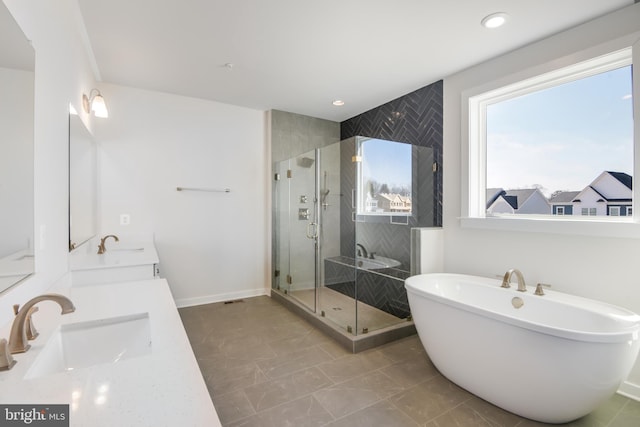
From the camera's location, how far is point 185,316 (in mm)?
3342

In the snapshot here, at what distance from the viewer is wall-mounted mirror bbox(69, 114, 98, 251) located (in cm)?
203

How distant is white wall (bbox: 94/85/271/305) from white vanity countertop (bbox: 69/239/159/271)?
0.92ft

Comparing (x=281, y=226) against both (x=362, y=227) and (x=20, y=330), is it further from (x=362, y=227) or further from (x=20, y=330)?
(x=20, y=330)

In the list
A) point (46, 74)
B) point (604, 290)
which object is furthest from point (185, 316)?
point (604, 290)

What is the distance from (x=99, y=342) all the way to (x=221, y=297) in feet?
8.68

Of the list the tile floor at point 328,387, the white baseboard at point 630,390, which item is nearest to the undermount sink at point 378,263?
the tile floor at point 328,387

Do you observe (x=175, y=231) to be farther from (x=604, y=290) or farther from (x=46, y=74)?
(x=604, y=290)

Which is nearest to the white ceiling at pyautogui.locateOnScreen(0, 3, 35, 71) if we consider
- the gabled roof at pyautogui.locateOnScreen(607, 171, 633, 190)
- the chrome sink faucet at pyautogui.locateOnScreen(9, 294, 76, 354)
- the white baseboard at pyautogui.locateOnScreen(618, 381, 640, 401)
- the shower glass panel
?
the chrome sink faucet at pyautogui.locateOnScreen(9, 294, 76, 354)

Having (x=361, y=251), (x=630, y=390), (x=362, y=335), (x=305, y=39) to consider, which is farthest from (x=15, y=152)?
(x=630, y=390)

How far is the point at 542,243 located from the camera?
233cm

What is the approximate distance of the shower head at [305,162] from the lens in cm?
356

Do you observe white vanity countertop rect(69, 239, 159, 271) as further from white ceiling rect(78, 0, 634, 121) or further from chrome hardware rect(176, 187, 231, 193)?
white ceiling rect(78, 0, 634, 121)

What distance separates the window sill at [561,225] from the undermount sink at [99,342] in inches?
102

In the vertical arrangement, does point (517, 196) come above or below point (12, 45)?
below
